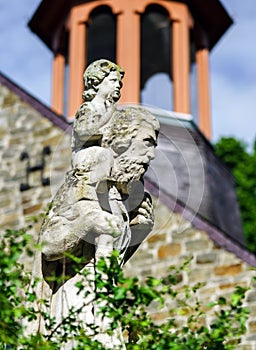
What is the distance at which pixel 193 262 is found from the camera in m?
11.9

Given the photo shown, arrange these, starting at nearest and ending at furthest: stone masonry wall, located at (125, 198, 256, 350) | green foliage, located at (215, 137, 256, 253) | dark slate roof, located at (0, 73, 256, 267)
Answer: stone masonry wall, located at (125, 198, 256, 350)
dark slate roof, located at (0, 73, 256, 267)
green foliage, located at (215, 137, 256, 253)

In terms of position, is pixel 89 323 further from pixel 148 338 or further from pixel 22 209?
pixel 22 209

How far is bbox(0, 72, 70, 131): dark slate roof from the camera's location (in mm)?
13680

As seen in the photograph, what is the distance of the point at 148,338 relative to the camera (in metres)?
4.72

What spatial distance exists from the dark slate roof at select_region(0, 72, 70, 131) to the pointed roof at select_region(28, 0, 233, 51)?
5.26 meters

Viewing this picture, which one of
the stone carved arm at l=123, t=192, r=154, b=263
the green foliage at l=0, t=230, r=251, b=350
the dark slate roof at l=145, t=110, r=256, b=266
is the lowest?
the green foliage at l=0, t=230, r=251, b=350

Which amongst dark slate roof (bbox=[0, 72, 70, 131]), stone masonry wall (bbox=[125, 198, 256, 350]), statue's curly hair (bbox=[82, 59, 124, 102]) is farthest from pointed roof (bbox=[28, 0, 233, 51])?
statue's curly hair (bbox=[82, 59, 124, 102])

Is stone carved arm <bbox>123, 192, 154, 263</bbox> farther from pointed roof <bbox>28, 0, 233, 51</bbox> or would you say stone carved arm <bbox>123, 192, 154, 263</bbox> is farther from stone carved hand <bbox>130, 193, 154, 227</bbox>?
pointed roof <bbox>28, 0, 233, 51</bbox>

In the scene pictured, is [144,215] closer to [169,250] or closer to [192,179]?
[192,179]

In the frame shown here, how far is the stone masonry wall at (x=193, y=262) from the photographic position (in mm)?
11453

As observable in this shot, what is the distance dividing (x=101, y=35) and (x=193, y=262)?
8.93m

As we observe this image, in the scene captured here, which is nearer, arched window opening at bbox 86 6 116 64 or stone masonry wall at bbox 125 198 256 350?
stone masonry wall at bbox 125 198 256 350

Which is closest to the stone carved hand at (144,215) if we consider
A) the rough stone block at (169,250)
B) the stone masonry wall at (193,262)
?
the stone masonry wall at (193,262)

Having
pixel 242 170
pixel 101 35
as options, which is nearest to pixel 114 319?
pixel 101 35
